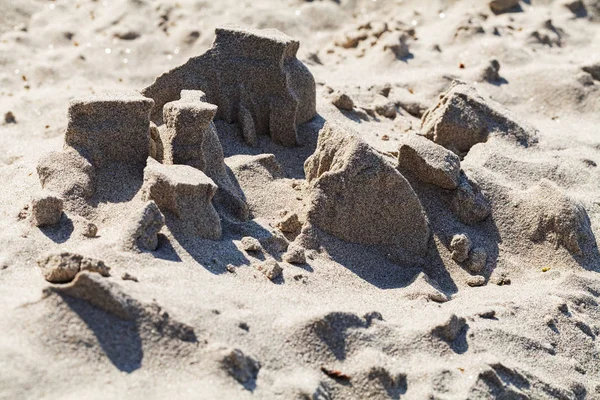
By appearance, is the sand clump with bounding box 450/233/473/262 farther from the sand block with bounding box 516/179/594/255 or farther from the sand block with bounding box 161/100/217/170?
the sand block with bounding box 161/100/217/170

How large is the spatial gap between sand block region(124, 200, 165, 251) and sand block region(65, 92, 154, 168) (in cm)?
59

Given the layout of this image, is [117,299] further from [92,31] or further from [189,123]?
[92,31]

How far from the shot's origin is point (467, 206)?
3.40 m

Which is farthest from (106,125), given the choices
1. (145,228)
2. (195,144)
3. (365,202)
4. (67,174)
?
(365,202)

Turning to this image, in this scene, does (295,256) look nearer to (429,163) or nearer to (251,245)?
(251,245)

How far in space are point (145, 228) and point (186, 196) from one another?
0.24 m

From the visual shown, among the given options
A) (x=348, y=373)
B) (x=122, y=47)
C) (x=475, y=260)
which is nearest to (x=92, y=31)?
(x=122, y=47)

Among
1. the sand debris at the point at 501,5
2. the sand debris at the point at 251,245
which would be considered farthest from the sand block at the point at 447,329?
the sand debris at the point at 501,5

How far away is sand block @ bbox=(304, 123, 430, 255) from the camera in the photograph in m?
3.21

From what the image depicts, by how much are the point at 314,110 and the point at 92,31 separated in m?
2.79

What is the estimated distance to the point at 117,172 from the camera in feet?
10.8

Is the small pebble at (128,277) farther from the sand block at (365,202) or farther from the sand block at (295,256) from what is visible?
the sand block at (365,202)

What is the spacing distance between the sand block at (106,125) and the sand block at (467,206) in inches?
56.2

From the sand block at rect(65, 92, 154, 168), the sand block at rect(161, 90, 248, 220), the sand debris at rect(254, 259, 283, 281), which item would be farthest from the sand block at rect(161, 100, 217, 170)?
the sand debris at rect(254, 259, 283, 281)
